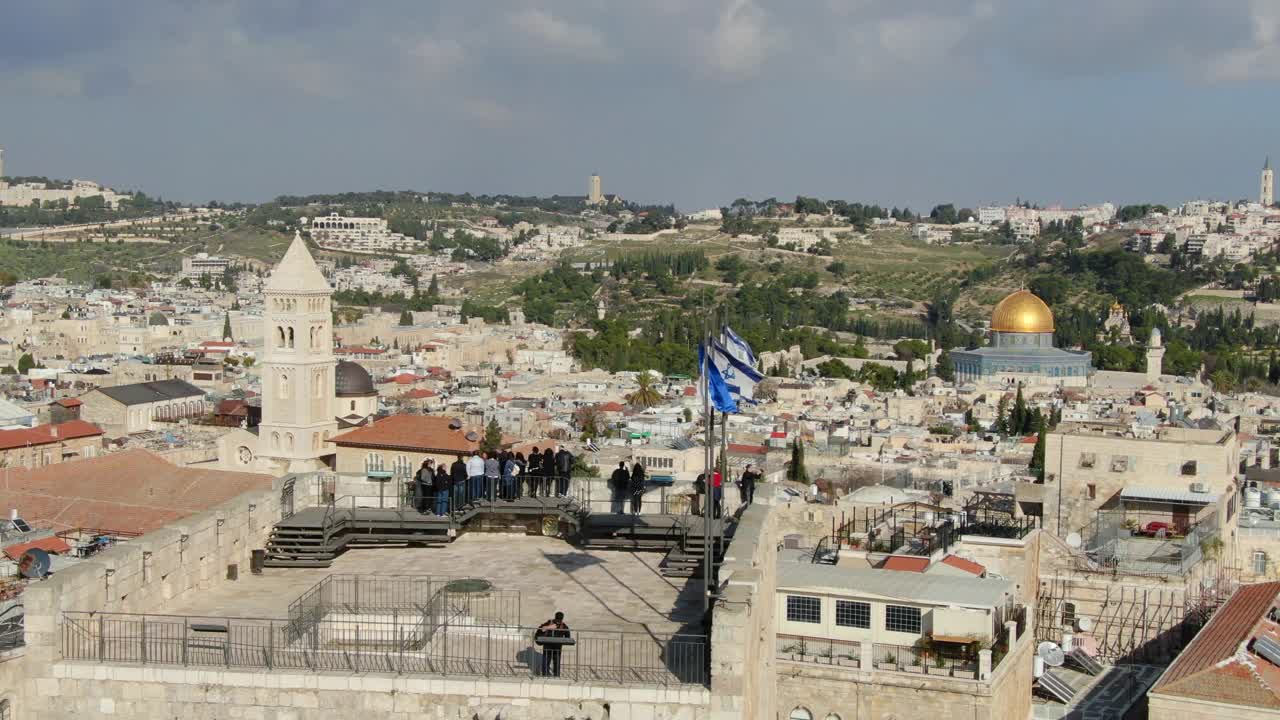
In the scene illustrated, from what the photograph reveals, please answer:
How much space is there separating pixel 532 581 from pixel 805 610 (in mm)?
9721

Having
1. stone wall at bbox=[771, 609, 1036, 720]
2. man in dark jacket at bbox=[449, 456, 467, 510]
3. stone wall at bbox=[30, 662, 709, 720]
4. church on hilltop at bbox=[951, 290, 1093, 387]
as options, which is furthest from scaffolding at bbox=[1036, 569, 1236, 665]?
church on hilltop at bbox=[951, 290, 1093, 387]

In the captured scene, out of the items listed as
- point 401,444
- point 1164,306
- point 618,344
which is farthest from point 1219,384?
point 401,444

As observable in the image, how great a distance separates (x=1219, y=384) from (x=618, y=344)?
35.3 metres

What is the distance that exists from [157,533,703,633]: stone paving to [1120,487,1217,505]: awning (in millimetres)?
18236

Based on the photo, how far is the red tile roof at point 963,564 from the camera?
19547 millimetres

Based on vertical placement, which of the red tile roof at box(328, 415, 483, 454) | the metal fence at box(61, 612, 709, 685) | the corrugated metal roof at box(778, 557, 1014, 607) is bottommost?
the red tile roof at box(328, 415, 483, 454)

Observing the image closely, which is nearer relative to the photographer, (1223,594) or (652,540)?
(652,540)

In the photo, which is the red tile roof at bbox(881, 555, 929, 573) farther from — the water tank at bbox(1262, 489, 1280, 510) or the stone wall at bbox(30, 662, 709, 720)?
the water tank at bbox(1262, 489, 1280, 510)

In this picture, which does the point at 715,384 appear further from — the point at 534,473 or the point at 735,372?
the point at 534,473

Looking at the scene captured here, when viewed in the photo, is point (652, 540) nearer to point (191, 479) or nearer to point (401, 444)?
point (191, 479)

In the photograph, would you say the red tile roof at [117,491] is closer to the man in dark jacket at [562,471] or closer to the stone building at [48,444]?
the man in dark jacket at [562,471]

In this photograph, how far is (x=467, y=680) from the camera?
22.8ft

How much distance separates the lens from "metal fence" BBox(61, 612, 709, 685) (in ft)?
23.5

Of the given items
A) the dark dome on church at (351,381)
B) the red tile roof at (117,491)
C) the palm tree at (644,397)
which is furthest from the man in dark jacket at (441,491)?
the palm tree at (644,397)
